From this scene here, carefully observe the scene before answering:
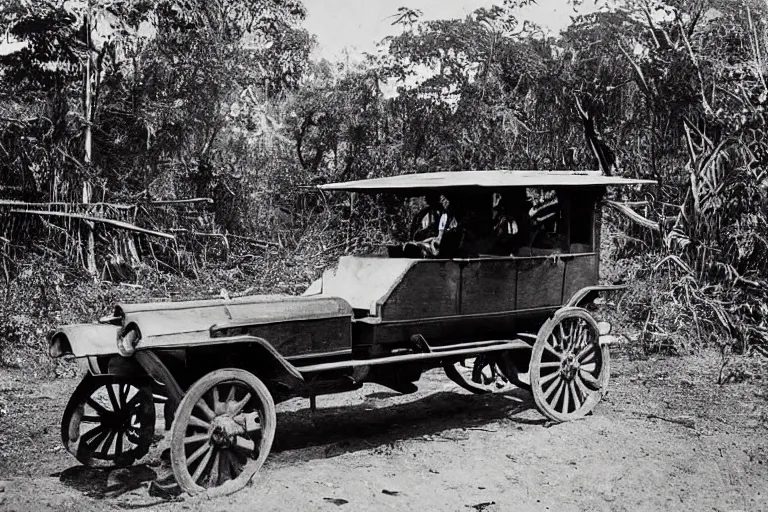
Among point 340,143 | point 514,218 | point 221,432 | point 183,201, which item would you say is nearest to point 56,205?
point 183,201

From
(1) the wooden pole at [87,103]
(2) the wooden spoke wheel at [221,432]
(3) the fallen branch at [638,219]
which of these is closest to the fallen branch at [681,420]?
(2) the wooden spoke wheel at [221,432]

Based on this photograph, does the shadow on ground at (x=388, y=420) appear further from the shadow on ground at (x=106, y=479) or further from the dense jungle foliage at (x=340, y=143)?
the dense jungle foliage at (x=340, y=143)

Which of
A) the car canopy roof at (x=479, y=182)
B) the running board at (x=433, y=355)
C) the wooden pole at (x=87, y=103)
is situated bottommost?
the running board at (x=433, y=355)

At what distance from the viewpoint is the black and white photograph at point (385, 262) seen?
17.3 feet

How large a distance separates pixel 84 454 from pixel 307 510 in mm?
1761

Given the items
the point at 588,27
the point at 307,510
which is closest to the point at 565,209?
the point at 307,510

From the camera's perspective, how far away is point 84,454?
217 inches

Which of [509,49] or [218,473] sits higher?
[509,49]

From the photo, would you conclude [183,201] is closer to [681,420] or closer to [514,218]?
[514,218]

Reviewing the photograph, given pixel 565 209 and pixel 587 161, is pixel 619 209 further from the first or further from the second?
pixel 565 209

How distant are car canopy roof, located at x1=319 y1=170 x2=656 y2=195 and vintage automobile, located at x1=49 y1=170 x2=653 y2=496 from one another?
0.08 ft

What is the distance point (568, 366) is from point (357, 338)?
6.94ft

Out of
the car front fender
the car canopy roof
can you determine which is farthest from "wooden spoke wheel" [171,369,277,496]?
the car canopy roof

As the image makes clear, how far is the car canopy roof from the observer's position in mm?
6203
